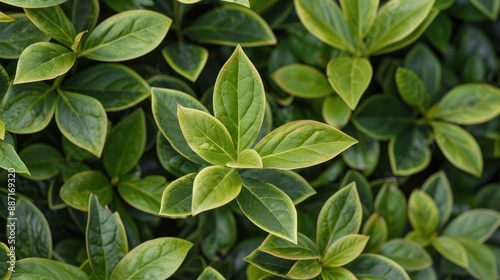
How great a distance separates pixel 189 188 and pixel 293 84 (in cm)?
37

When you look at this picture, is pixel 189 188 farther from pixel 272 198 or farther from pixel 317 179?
pixel 317 179

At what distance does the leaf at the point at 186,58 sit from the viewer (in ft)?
3.71

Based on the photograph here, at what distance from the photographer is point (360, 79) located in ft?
3.67

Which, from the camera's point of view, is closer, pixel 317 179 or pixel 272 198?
pixel 272 198

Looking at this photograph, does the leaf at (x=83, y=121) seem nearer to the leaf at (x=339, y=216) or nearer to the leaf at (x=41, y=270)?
the leaf at (x=41, y=270)

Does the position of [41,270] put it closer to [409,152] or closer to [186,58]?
[186,58]

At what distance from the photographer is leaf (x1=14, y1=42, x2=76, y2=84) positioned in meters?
0.94

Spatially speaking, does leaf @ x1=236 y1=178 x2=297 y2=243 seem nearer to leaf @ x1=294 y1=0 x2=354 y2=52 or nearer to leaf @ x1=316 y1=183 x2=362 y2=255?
leaf @ x1=316 y1=183 x2=362 y2=255

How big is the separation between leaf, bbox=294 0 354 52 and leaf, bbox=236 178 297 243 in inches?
13.5

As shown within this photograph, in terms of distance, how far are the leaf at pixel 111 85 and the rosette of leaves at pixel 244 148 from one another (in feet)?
0.64

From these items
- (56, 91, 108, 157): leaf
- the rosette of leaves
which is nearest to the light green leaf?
the rosette of leaves

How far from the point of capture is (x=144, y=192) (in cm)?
109

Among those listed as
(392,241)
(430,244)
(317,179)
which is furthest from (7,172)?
(430,244)

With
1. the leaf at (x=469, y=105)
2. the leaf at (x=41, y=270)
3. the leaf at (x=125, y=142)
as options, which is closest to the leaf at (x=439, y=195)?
the leaf at (x=469, y=105)
